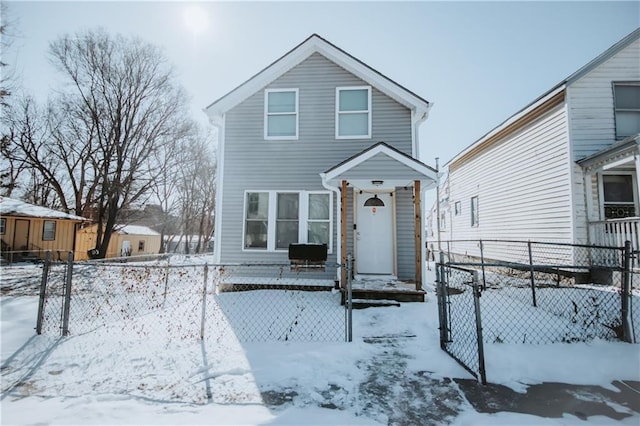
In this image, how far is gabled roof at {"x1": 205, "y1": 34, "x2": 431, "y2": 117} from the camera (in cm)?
837

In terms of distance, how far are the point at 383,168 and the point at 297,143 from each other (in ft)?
10.9

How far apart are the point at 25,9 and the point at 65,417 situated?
52.3 feet

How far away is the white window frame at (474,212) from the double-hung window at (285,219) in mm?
9006

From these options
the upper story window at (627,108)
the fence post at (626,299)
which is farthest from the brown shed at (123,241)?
the upper story window at (627,108)

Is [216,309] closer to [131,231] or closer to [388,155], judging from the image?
[388,155]

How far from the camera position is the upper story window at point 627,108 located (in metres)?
8.73

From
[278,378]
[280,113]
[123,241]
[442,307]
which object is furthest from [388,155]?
[123,241]

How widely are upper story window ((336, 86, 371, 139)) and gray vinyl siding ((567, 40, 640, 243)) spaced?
590 cm

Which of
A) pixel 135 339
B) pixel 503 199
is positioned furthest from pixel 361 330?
pixel 503 199

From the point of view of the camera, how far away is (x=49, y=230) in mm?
19516

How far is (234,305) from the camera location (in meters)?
6.77

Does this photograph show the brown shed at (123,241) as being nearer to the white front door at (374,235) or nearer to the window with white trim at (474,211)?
the white front door at (374,235)

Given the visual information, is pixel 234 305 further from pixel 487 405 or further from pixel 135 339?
pixel 487 405

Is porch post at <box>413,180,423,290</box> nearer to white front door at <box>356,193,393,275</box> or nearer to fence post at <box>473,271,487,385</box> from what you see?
white front door at <box>356,193,393,275</box>
